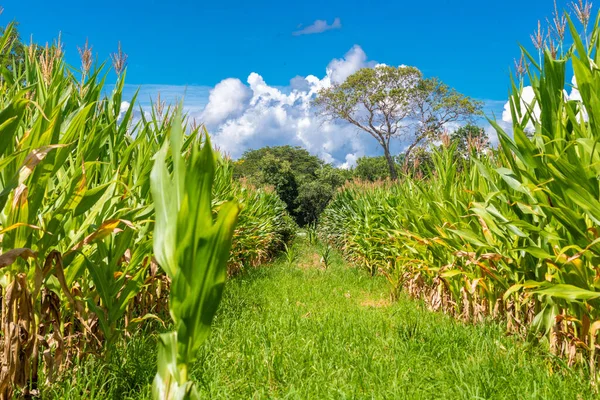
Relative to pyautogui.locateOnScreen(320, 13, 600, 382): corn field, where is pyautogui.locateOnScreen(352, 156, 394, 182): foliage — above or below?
above

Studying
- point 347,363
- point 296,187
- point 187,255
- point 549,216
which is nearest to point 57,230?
point 187,255

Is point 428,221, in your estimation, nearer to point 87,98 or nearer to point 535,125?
point 535,125

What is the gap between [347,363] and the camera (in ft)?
8.80

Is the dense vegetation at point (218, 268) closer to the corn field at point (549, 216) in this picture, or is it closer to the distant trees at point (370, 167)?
the corn field at point (549, 216)

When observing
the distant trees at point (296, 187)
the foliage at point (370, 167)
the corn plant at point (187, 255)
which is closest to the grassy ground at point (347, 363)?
the corn plant at point (187, 255)

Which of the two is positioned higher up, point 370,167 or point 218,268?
point 370,167

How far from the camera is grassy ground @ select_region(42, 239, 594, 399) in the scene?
7.07 ft

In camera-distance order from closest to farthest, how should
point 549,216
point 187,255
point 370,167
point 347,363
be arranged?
1. point 187,255
2. point 549,216
3. point 347,363
4. point 370,167

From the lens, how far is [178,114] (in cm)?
47

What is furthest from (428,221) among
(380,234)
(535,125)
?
(380,234)

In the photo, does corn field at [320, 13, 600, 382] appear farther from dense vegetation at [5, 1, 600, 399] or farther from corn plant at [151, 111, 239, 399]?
corn plant at [151, 111, 239, 399]

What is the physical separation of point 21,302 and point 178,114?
5.50 ft

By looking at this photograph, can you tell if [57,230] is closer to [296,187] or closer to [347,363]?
[347,363]

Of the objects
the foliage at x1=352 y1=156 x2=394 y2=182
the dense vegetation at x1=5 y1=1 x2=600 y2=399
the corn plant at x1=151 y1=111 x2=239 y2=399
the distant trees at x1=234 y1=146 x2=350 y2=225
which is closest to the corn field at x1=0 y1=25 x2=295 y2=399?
the dense vegetation at x1=5 y1=1 x2=600 y2=399
